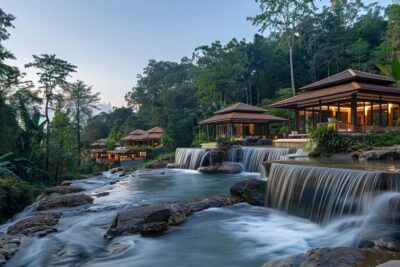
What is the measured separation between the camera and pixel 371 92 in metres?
18.9

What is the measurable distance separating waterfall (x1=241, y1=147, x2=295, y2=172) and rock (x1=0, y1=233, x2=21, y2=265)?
1452 cm

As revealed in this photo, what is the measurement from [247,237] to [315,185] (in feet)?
9.54

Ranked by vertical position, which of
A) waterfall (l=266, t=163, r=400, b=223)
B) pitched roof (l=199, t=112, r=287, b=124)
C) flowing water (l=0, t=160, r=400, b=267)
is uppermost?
pitched roof (l=199, t=112, r=287, b=124)

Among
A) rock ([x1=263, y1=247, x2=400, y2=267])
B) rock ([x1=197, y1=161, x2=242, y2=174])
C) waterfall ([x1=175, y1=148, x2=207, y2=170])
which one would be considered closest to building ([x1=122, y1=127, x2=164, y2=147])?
waterfall ([x1=175, y1=148, x2=207, y2=170])

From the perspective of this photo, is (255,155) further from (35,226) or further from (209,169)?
(35,226)

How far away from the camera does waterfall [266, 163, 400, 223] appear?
750 cm

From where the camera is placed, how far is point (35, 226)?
8820mm

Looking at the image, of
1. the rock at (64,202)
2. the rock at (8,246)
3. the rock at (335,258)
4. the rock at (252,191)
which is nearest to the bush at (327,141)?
the rock at (252,191)

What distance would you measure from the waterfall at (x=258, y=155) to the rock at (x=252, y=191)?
720cm

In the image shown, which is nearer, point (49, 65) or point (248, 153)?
point (248, 153)

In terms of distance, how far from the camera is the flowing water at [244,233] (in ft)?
22.1

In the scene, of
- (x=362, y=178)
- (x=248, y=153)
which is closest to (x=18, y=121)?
(x=248, y=153)

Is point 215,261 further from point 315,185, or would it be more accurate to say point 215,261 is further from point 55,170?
point 55,170

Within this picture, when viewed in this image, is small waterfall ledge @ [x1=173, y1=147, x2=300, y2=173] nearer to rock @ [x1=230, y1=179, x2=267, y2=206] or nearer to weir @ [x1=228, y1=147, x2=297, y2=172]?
weir @ [x1=228, y1=147, x2=297, y2=172]
